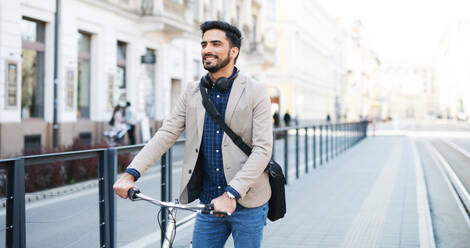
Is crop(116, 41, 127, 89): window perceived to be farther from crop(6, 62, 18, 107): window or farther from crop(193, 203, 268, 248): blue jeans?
crop(193, 203, 268, 248): blue jeans

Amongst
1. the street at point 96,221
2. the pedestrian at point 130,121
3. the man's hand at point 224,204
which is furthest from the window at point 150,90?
the man's hand at point 224,204

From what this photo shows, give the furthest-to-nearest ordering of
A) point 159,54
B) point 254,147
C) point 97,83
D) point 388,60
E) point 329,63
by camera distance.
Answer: point 388,60 → point 329,63 → point 159,54 → point 97,83 → point 254,147

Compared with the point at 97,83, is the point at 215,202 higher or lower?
lower

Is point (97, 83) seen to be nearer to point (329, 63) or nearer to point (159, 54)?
point (159, 54)

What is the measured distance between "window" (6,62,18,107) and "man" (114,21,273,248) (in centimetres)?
1316

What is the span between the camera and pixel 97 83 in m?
19.9

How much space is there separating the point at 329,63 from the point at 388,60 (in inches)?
4763

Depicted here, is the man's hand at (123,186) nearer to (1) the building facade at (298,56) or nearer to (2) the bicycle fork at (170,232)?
(2) the bicycle fork at (170,232)

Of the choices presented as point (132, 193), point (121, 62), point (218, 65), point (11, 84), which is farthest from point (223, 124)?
point (121, 62)

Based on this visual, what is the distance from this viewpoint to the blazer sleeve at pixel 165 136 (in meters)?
3.21

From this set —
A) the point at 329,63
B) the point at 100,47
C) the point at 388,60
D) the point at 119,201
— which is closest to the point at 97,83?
the point at 100,47

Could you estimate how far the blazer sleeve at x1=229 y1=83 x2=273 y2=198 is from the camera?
295cm

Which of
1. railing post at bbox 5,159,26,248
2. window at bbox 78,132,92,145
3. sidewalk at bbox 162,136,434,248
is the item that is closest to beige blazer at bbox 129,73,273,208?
railing post at bbox 5,159,26,248

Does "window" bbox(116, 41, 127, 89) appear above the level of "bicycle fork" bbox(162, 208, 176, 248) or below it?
above
